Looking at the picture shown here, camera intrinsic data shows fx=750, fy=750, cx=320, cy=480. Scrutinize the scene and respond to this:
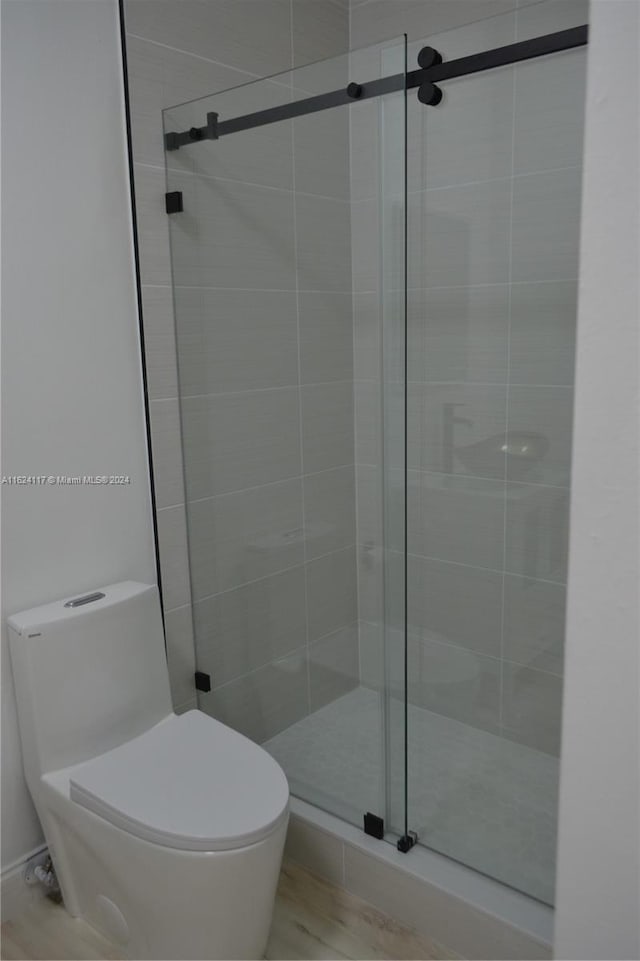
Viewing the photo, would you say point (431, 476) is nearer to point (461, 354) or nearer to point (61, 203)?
point (461, 354)

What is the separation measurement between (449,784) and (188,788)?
0.70m

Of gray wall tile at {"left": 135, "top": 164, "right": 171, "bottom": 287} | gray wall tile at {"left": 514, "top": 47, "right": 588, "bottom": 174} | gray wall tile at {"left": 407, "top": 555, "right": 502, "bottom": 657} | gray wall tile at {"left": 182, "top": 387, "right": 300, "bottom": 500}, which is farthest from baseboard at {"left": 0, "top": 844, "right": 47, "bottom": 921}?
gray wall tile at {"left": 514, "top": 47, "right": 588, "bottom": 174}

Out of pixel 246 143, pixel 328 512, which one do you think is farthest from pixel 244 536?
pixel 246 143

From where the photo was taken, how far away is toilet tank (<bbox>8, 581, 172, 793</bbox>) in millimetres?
1732

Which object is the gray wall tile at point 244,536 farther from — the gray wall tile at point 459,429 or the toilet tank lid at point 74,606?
the gray wall tile at point 459,429

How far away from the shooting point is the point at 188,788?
1599mm

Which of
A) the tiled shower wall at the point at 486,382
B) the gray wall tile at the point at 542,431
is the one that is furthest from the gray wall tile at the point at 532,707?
the gray wall tile at the point at 542,431

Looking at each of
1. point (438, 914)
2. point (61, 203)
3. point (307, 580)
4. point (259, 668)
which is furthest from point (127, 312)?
point (438, 914)

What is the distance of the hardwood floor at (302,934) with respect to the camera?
1707 millimetres

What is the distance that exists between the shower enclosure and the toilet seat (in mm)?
401

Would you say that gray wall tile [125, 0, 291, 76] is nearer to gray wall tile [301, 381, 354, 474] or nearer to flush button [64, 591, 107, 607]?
gray wall tile [301, 381, 354, 474]

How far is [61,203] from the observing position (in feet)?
5.87

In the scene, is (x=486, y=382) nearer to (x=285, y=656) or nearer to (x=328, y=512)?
(x=328, y=512)

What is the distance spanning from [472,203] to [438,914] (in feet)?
5.43
